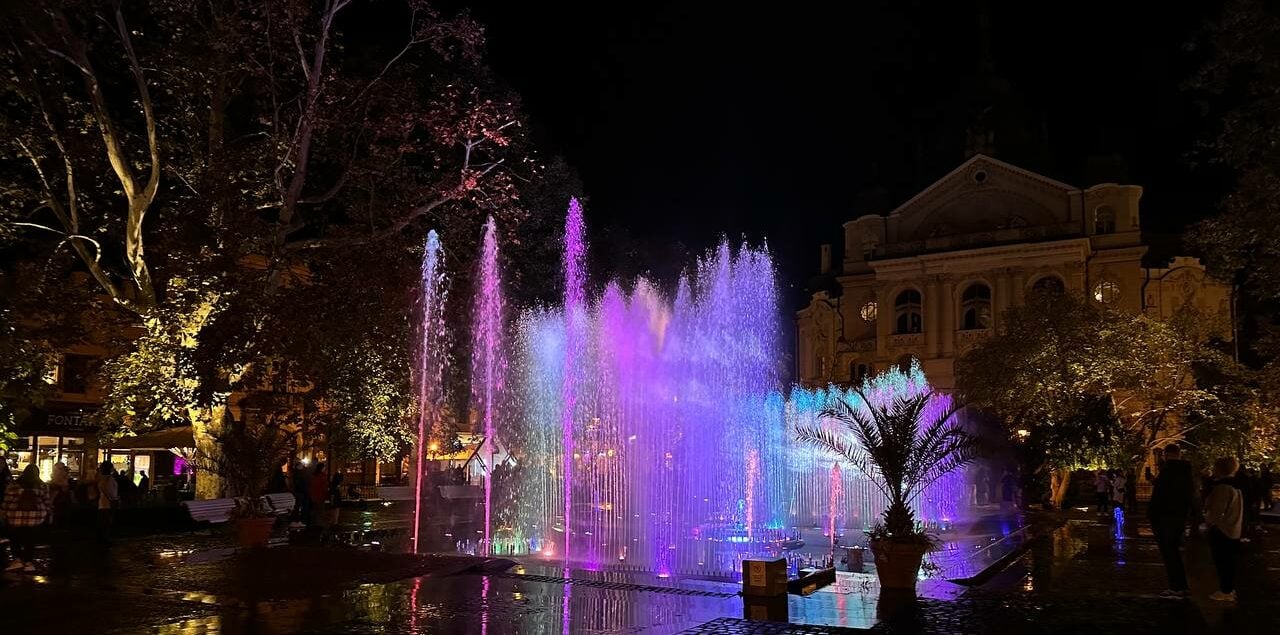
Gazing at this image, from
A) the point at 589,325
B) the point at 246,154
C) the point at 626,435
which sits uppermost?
the point at 246,154

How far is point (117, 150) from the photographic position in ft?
60.0

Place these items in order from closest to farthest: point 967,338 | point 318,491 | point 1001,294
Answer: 1. point 318,491
2. point 1001,294
3. point 967,338

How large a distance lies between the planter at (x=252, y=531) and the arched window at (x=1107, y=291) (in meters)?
43.2

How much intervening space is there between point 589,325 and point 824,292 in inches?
1320

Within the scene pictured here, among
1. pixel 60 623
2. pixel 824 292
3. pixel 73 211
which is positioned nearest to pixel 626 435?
pixel 73 211

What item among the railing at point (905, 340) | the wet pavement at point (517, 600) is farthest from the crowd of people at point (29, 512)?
the railing at point (905, 340)

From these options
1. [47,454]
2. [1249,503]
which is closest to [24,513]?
[47,454]

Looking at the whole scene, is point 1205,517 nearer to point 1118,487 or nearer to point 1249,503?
point 1249,503

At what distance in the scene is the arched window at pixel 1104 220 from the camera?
49.7 m

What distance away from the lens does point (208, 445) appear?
2020 cm

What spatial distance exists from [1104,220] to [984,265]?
6125 millimetres

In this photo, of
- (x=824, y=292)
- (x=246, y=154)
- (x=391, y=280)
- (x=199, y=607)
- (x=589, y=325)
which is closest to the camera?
(x=199, y=607)

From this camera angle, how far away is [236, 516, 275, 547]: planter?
16.3 m

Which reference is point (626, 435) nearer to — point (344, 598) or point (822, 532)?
point (822, 532)
